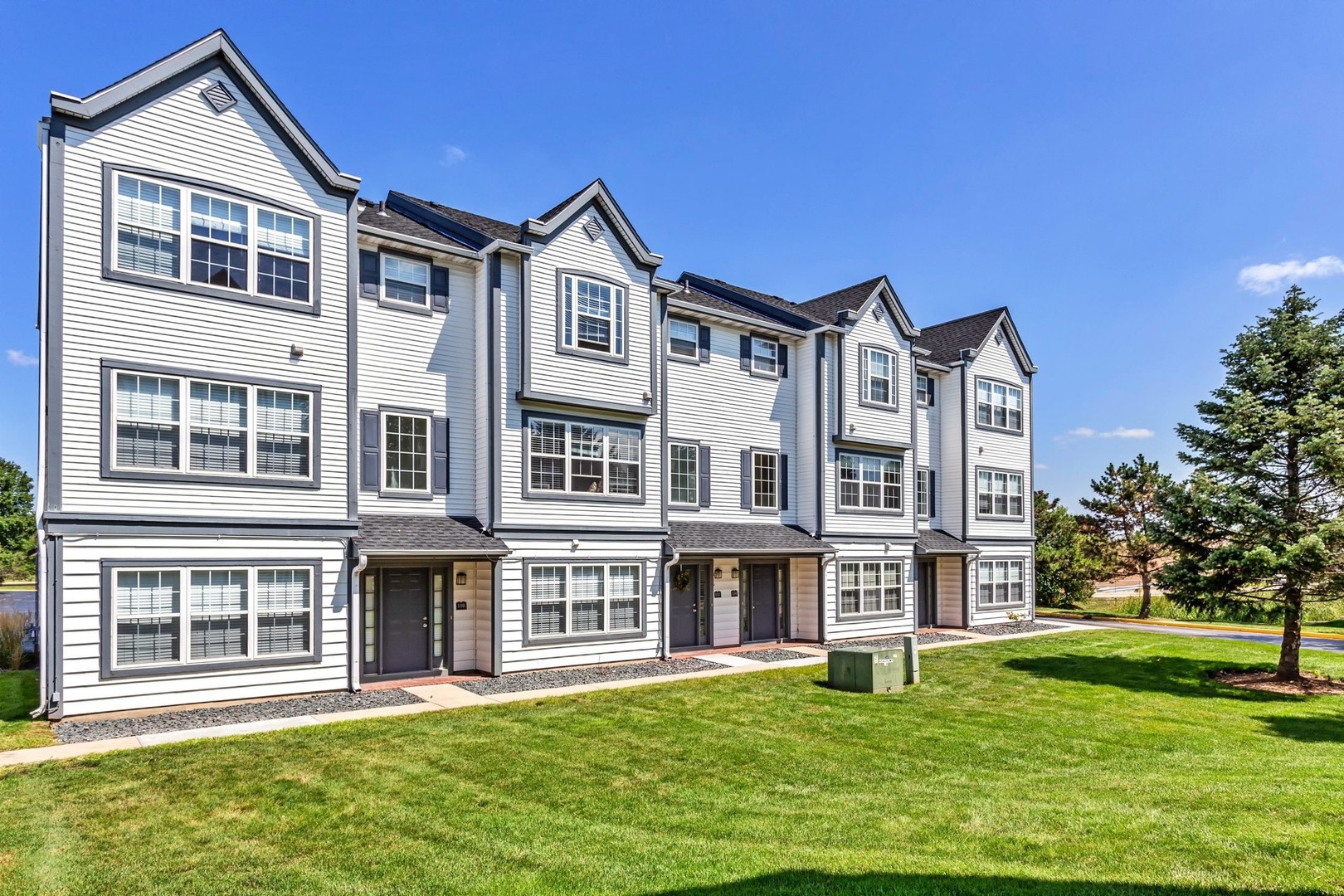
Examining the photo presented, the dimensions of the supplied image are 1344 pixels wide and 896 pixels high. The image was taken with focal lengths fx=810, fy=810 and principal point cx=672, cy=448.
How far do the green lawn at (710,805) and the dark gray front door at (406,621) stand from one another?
356 cm

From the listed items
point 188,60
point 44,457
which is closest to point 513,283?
point 188,60

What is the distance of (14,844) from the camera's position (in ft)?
23.4

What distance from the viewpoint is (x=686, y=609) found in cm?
2077

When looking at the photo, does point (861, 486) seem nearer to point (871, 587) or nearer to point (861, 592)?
point (871, 587)

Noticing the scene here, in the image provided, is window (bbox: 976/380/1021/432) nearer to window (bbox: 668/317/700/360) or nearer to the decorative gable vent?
window (bbox: 668/317/700/360)

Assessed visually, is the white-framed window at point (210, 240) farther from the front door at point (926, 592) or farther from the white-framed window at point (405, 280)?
the front door at point (926, 592)

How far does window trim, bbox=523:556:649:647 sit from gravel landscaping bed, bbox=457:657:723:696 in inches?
23.7

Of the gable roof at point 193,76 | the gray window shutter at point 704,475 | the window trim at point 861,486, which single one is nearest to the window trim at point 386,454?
the gable roof at point 193,76

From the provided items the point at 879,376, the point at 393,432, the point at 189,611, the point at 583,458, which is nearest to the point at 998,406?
the point at 879,376

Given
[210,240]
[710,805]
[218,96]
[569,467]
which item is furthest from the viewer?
[569,467]

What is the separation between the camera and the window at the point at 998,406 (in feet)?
91.9

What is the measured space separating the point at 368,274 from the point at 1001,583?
76.6 ft

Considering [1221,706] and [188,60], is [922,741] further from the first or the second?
[188,60]

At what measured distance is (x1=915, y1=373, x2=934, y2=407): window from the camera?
27.3 meters
